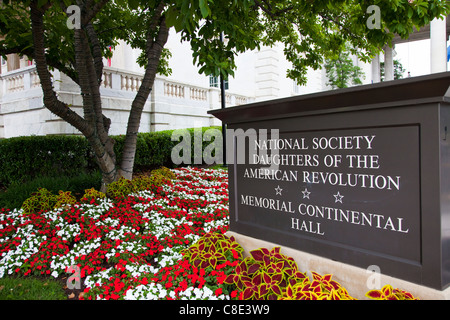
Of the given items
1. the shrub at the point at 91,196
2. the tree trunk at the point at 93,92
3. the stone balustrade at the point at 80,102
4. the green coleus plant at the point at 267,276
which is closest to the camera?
the green coleus plant at the point at 267,276

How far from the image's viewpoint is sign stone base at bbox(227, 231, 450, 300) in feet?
6.94

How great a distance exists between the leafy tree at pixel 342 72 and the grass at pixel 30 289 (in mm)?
25592

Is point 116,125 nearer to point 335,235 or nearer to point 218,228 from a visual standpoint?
point 218,228

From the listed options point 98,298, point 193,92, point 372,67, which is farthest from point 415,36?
point 98,298

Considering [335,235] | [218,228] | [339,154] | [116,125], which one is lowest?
[218,228]

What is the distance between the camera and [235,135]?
3.45m

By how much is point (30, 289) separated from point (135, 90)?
8.70 m

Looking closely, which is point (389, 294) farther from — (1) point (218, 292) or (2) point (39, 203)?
(2) point (39, 203)

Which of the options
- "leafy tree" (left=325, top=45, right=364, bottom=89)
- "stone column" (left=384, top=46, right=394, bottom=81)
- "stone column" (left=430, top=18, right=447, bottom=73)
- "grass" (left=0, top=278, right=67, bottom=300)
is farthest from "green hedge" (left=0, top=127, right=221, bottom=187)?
"stone column" (left=384, top=46, right=394, bottom=81)

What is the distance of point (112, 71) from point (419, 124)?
977cm

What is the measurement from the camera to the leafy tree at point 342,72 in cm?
2575
